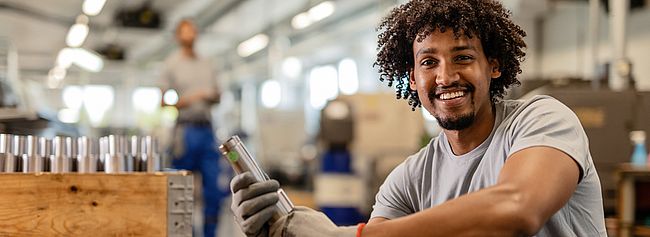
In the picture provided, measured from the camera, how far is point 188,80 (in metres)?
4.52

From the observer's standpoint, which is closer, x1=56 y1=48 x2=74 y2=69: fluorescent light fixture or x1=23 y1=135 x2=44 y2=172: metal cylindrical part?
x1=23 y1=135 x2=44 y2=172: metal cylindrical part

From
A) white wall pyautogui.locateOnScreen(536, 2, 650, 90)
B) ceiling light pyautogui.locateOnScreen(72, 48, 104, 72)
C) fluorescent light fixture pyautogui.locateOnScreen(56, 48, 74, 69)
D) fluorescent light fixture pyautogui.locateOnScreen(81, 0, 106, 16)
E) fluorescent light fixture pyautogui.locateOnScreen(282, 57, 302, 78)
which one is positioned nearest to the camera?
white wall pyautogui.locateOnScreen(536, 2, 650, 90)

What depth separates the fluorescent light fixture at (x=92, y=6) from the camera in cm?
1102

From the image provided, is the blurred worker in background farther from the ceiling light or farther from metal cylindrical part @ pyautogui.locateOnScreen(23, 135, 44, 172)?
the ceiling light

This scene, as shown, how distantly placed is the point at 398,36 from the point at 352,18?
10.3 meters

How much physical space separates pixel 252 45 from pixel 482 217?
14112mm

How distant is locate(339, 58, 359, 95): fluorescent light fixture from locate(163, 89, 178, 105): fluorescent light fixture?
9.12 meters

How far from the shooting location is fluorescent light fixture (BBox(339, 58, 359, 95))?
Answer: 540 inches

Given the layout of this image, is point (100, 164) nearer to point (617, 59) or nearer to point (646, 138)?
point (646, 138)

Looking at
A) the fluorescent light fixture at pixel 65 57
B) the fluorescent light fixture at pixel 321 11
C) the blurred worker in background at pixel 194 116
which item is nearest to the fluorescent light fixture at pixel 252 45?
the fluorescent light fixture at pixel 321 11

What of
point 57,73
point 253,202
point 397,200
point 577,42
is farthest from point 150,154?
point 57,73

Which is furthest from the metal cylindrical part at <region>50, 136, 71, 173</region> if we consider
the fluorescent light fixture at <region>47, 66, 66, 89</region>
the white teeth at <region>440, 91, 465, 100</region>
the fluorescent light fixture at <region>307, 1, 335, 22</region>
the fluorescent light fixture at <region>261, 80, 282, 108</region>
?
the fluorescent light fixture at <region>47, 66, 66, 89</region>

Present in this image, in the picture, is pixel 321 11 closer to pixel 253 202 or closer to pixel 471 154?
pixel 471 154

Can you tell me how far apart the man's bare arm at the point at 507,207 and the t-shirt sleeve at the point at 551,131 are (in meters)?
0.03
